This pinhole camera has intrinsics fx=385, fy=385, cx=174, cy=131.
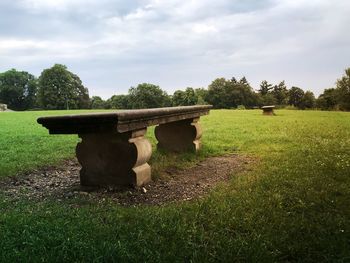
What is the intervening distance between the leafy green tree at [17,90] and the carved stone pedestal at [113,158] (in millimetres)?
91057

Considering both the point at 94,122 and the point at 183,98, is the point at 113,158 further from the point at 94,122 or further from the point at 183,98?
the point at 183,98

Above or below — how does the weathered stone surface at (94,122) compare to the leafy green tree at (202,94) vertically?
below

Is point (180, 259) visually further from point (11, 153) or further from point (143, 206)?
point (11, 153)

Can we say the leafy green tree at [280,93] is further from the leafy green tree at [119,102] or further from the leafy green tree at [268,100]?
the leafy green tree at [119,102]

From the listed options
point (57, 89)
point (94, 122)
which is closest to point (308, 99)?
point (57, 89)

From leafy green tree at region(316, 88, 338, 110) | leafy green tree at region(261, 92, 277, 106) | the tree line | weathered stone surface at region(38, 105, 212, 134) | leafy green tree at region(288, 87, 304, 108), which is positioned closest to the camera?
weathered stone surface at region(38, 105, 212, 134)

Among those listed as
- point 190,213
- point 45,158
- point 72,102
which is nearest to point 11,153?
point 45,158

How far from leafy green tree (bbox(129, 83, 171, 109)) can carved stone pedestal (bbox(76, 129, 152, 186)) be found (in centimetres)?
7281

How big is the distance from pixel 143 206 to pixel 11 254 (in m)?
1.59

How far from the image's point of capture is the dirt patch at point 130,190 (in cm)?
464

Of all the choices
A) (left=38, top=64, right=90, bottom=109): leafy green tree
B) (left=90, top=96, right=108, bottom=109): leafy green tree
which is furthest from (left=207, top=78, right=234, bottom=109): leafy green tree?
(left=38, top=64, right=90, bottom=109): leafy green tree

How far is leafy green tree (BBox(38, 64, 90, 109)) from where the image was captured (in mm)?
74250

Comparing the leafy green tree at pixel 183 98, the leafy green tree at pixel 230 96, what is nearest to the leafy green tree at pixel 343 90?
the leafy green tree at pixel 230 96

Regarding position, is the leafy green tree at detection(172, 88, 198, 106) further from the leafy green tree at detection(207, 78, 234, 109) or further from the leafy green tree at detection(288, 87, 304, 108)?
the leafy green tree at detection(288, 87, 304, 108)
